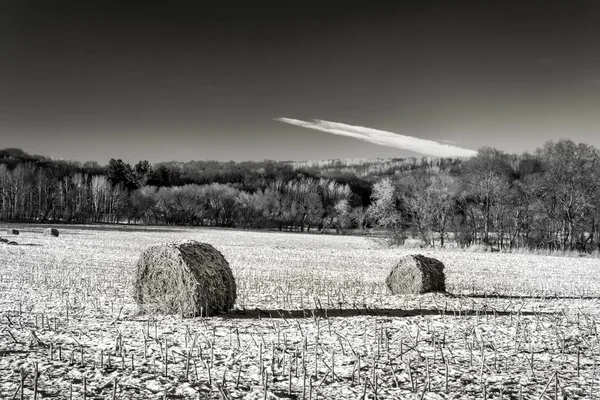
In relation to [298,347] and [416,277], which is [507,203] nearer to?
[416,277]

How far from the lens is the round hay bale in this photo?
16.5 m

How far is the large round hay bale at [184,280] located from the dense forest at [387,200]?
4305cm

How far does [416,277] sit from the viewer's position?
54.5ft

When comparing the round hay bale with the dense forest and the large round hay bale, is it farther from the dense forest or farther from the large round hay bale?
the dense forest

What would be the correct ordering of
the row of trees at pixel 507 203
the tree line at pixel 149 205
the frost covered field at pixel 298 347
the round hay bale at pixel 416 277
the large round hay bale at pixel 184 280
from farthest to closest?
the tree line at pixel 149 205 < the row of trees at pixel 507 203 < the round hay bale at pixel 416 277 < the large round hay bale at pixel 184 280 < the frost covered field at pixel 298 347

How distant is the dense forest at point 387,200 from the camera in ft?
180

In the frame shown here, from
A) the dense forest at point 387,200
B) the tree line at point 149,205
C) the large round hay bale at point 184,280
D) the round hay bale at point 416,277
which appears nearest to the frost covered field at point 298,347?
the large round hay bale at point 184,280

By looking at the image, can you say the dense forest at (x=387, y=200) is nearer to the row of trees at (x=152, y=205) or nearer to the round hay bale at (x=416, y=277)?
the row of trees at (x=152, y=205)

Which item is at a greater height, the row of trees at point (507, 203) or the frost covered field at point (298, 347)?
the row of trees at point (507, 203)

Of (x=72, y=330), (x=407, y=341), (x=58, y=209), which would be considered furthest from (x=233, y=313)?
(x=58, y=209)

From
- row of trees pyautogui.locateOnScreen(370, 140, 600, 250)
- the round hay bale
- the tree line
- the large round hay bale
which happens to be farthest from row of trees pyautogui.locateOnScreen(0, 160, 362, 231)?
the large round hay bale

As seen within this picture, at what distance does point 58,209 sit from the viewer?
110 m

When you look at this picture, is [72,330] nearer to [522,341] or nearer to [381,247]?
[522,341]

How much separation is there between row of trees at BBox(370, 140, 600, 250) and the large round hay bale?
43181 millimetres
